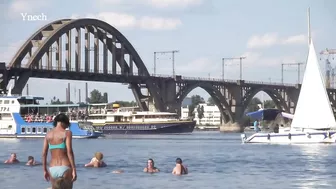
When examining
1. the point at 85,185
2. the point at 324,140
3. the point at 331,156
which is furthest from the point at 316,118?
the point at 85,185

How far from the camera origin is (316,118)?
8119 centimetres

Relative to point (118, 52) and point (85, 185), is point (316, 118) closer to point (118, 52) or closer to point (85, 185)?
point (85, 185)

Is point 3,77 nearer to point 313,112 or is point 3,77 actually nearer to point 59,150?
point 313,112

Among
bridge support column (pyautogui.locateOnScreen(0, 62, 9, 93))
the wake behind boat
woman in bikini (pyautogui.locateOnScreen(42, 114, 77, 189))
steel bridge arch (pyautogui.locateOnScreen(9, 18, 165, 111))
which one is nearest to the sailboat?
the wake behind boat

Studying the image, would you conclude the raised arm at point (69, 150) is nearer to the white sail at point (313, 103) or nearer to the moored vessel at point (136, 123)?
the white sail at point (313, 103)

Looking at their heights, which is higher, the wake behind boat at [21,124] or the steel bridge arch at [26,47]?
the steel bridge arch at [26,47]

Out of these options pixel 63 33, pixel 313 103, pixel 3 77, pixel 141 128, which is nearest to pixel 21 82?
pixel 3 77

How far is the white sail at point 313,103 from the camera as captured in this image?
8138 cm

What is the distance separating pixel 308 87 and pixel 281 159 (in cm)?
2346

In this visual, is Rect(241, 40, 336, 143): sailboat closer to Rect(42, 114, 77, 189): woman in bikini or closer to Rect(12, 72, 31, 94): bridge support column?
Rect(42, 114, 77, 189): woman in bikini

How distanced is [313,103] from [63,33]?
8410 cm

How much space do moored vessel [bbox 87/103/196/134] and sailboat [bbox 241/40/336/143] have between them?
74771 millimetres

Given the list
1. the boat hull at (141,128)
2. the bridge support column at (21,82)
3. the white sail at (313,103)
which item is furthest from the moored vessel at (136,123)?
the white sail at (313,103)

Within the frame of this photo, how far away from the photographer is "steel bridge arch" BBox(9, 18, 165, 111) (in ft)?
498
